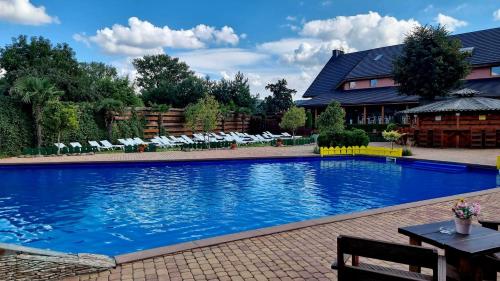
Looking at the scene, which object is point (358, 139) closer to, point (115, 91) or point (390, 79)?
point (390, 79)

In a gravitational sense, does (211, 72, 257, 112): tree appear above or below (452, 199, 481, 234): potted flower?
above

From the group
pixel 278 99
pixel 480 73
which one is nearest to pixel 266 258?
pixel 480 73

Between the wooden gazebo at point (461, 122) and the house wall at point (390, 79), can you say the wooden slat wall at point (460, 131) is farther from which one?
the house wall at point (390, 79)

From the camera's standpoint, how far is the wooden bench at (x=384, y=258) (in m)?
3.06

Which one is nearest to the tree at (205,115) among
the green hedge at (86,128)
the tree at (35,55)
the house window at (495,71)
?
the green hedge at (86,128)

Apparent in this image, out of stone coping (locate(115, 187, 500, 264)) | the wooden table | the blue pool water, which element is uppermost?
the wooden table

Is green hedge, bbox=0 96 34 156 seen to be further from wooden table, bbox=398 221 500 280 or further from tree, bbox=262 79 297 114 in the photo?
tree, bbox=262 79 297 114

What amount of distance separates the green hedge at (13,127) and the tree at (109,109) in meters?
3.76

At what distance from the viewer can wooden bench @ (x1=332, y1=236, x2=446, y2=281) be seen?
3062 millimetres

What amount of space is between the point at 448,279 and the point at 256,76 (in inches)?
1409

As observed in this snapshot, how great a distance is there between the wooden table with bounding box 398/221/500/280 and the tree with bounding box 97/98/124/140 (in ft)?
65.6

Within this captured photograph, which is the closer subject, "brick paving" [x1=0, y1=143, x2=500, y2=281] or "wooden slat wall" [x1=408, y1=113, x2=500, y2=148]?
"brick paving" [x1=0, y1=143, x2=500, y2=281]

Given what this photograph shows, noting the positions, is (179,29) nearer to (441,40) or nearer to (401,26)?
(401,26)

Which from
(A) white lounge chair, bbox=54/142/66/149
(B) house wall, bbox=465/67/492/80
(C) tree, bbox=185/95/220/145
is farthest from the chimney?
(A) white lounge chair, bbox=54/142/66/149
